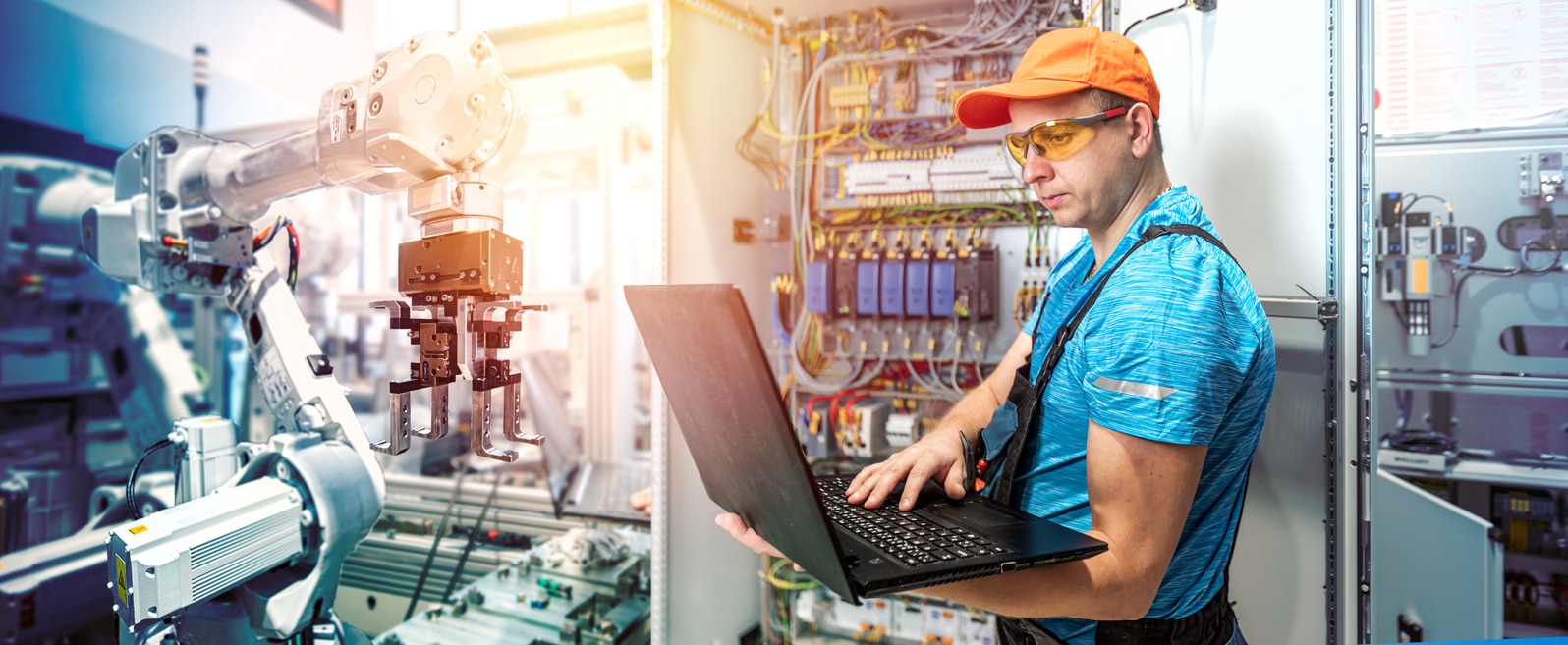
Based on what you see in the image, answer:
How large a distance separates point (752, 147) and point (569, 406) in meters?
1.88

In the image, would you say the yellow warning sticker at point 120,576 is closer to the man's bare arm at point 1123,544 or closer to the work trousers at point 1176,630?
the man's bare arm at point 1123,544

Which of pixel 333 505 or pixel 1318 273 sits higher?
pixel 1318 273

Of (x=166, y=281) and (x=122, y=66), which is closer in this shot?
(x=166, y=281)

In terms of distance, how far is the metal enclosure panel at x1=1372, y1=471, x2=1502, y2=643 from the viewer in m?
1.84

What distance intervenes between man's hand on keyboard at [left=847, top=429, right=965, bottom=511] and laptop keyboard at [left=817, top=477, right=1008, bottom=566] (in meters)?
0.02

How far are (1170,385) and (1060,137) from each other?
0.51 meters

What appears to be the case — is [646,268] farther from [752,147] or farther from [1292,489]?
[1292,489]

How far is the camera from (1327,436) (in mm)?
1536

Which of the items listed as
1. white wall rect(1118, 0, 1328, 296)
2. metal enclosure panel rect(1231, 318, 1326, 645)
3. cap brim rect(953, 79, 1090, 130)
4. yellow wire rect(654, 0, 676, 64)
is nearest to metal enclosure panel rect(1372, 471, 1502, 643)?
metal enclosure panel rect(1231, 318, 1326, 645)

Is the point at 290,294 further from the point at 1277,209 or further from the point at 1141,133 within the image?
the point at 1277,209

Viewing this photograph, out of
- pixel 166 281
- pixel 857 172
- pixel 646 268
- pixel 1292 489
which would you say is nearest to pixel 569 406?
pixel 646 268

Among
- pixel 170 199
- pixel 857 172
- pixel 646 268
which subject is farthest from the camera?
pixel 857 172

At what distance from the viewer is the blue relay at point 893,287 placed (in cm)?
282

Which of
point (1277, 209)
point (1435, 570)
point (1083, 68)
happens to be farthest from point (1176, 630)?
point (1435, 570)
